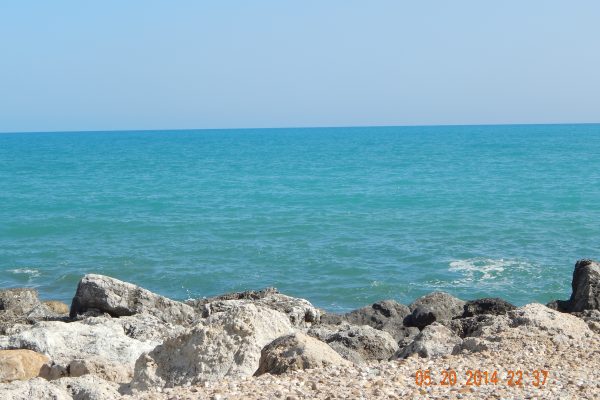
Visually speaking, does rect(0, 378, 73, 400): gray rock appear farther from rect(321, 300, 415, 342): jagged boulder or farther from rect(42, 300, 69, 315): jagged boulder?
rect(42, 300, 69, 315): jagged boulder

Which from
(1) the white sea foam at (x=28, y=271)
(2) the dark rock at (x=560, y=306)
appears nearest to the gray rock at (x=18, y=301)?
(1) the white sea foam at (x=28, y=271)

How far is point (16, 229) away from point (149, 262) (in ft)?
30.3

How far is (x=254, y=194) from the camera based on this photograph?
43.4 m

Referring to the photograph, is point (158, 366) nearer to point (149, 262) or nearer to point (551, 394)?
point (551, 394)

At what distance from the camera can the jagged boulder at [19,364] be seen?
9.00 metres

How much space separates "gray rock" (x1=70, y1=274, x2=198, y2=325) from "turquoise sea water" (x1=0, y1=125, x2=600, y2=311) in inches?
243

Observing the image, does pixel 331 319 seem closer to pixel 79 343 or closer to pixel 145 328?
pixel 145 328

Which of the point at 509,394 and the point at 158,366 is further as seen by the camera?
the point at 158,366

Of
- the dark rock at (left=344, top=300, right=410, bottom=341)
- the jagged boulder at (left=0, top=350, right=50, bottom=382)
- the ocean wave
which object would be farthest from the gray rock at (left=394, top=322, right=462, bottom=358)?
the ocean wave

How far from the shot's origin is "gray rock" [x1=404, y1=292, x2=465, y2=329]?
46.1 ft

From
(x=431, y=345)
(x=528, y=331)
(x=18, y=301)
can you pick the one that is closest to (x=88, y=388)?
(x=431, y=345)

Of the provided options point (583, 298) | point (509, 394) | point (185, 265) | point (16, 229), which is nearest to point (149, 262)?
point (185, 265)

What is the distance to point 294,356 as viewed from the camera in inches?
314
